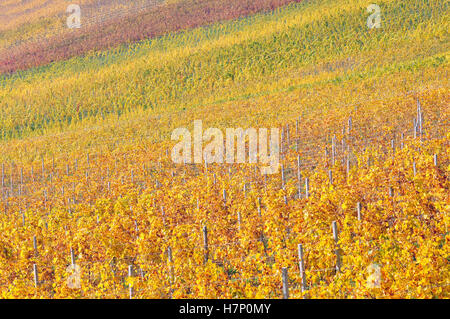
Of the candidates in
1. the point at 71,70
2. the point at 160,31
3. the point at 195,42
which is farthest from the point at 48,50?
the point at 195,42

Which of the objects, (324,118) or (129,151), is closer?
(324,118)

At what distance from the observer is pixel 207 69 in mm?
47656

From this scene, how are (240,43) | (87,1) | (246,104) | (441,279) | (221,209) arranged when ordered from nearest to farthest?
(441,279) → (221,209) → (246,104) → (240,43) → (87,1)

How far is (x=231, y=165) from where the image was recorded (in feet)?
68.0

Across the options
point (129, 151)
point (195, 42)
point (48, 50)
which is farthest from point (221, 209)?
point (48, 50)

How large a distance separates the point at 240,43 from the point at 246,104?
19.0 meters

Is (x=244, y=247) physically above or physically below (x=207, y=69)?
below

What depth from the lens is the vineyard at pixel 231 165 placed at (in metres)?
8.87

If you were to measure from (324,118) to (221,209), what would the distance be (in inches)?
516

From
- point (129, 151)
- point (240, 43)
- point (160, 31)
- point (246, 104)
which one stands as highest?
point (160, 31)

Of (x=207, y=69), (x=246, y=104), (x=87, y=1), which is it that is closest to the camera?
(x=246, y=104)

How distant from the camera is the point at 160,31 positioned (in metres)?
60.5

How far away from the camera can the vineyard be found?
29.1ft
